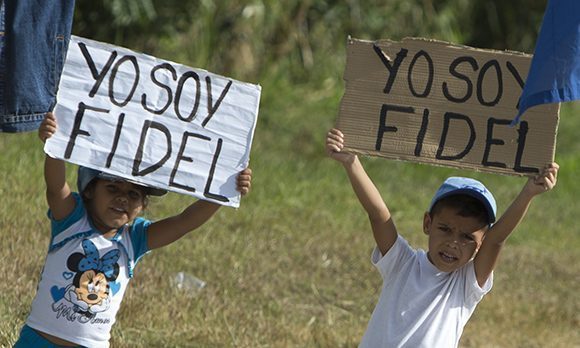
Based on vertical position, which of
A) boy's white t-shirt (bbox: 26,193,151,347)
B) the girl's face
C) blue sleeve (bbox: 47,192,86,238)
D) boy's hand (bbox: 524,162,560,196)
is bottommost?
boy's white t-shirt (bbox: 26,193,151,347)

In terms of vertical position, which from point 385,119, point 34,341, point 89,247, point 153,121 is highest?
point 385,119

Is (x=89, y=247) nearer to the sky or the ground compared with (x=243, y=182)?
nearer to the ground

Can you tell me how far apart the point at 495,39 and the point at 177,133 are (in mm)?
9940

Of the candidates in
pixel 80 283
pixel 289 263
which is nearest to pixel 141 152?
pixel 80 283

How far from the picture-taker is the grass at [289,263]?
6.45 meters

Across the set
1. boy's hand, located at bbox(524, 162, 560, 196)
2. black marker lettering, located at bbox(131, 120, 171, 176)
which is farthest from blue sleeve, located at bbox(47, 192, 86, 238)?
boy's hand, located at bbox(524, 162, 560, 196)

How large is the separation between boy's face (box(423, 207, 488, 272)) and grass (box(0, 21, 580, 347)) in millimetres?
1637

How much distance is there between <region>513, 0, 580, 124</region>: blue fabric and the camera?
478 centimetres

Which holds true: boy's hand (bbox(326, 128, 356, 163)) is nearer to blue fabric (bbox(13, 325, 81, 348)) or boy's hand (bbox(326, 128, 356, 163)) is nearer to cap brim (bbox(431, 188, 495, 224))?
cap brim (bbox(431, 188, 495, 224))

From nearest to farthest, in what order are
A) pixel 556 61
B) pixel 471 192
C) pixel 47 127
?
pixel 47 127
pixel 556 61
pixel 471 192

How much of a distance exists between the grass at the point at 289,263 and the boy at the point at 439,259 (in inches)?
60.6

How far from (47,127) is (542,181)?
6.07ft

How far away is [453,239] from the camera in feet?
16.3

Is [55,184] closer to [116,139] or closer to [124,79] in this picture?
[116,139]
